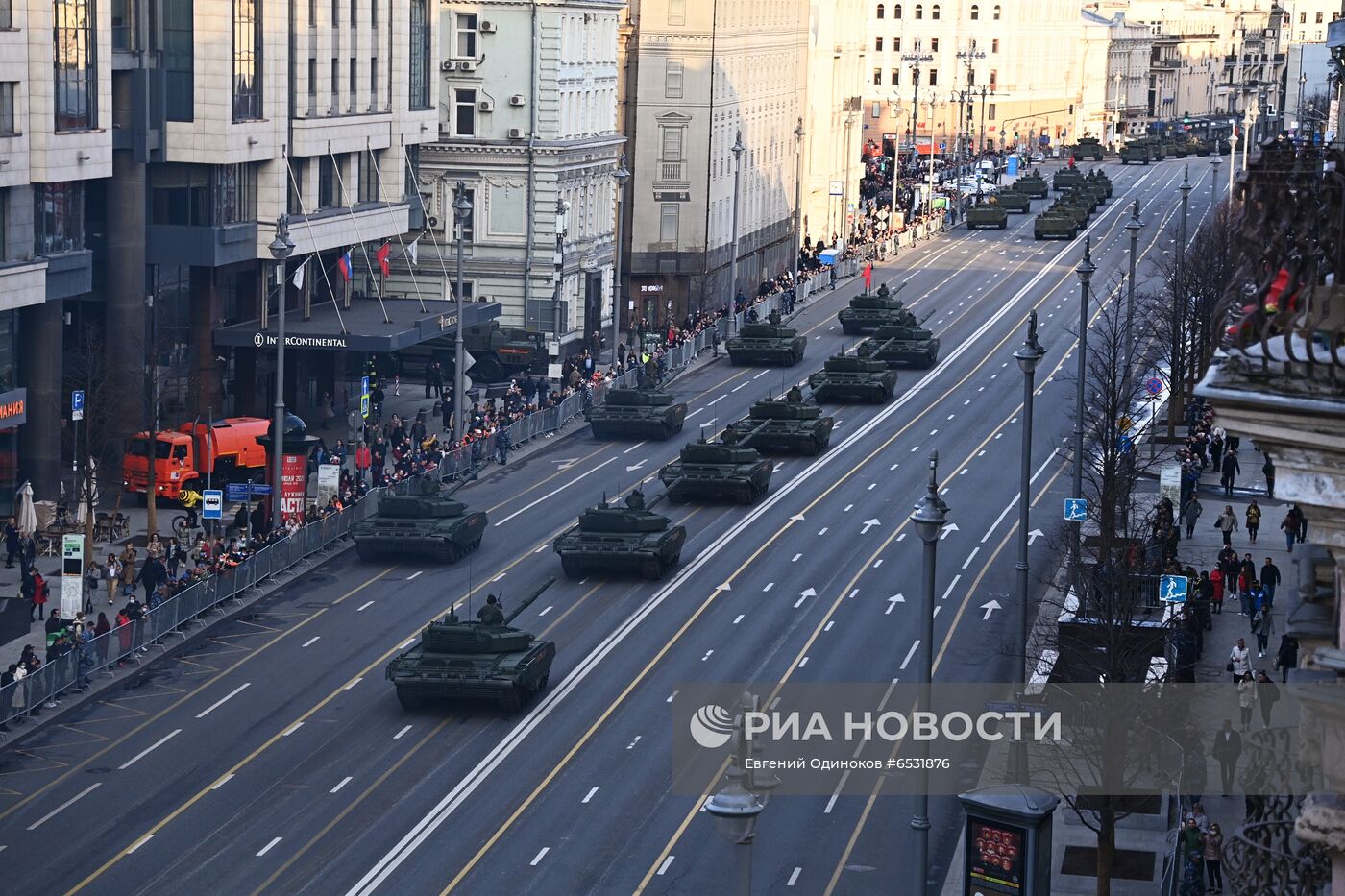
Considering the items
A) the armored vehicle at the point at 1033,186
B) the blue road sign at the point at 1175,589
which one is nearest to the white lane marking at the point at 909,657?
the blue road sign at the point at 1175,589

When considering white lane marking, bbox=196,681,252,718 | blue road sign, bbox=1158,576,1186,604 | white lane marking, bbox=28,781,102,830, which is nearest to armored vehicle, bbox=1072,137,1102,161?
blue road sign, bbox=1158,576,1186,604

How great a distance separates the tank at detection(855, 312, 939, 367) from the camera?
88.8 meters

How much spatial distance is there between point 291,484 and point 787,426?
20.0 metres

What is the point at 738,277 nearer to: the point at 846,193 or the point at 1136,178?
the point at 846,193

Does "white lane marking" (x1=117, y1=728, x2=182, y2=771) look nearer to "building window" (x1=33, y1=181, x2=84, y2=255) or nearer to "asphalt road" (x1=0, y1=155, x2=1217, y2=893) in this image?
"asphalt road" (x1=0, y1=155, x2=1217, y2=893)

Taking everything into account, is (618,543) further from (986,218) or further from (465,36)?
(986,218)

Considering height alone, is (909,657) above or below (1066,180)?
below

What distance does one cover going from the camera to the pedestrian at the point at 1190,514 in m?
60.5

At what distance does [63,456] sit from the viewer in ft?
224

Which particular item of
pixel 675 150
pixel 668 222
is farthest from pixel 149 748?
pixel 675 150

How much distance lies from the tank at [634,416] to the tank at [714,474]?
28.5 feet

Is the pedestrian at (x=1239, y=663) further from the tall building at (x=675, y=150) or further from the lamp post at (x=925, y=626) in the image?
the tall building at (x=675, y=150)

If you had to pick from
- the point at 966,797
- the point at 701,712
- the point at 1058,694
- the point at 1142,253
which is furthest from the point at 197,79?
the point at 1142,253

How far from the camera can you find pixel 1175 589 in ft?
147
